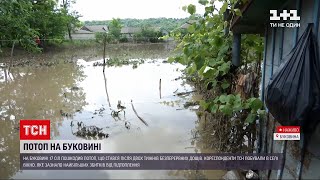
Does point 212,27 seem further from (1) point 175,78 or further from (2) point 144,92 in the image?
(1) point 175,78

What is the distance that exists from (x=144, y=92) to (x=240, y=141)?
257 inches

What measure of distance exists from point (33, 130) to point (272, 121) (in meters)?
4.23

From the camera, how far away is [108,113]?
8.27m

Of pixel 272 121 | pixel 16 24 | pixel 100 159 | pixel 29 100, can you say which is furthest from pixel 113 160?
pixel 29 100

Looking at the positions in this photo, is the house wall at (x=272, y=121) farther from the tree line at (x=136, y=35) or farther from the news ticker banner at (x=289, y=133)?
the tree line at (x=136, y=35)

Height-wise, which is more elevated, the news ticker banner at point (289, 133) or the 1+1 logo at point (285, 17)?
the 1+1 logo at point (285, 17)

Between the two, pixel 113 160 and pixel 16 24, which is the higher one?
pixel 16 24

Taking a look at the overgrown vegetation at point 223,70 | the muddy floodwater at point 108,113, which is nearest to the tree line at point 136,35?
the muddy floodwater at point 108,113

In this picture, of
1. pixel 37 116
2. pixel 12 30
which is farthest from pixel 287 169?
pixel 12 30

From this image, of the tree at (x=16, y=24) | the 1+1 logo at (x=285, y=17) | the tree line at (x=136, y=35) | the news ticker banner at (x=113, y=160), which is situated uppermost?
the tree line at (x=136, y=35)

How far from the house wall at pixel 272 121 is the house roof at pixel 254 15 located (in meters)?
0.19

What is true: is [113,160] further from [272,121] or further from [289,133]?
[289,133]

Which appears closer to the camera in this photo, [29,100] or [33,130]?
[33,130]

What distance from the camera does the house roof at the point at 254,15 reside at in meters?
3.64
